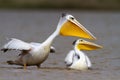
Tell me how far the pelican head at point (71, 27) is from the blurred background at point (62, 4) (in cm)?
3164

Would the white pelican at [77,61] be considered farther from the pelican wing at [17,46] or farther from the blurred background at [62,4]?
the blurred background at [62,4]

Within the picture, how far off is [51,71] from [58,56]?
136 inches

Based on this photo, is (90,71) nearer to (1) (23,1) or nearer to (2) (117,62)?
(2) (117,62)

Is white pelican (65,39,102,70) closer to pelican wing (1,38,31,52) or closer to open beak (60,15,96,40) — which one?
open beak (60,15,96,40)

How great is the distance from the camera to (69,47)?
749 inches

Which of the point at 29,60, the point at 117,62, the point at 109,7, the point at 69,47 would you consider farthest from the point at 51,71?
the point at 109,7

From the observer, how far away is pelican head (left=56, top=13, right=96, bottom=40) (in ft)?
43.6

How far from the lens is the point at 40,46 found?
12898 mm

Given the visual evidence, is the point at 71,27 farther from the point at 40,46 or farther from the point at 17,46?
the point at 17,46

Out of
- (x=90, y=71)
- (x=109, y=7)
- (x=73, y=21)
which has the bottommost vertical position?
(x=90, y=71)

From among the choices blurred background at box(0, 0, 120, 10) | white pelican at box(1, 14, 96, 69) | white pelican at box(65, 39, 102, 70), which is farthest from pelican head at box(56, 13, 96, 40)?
blurred background at box(0, 0, 120, 10)

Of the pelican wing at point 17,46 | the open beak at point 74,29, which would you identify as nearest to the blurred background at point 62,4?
the open beak at point 74,29

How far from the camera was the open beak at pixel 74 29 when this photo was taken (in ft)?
43.7

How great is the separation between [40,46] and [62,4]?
1338 inches
